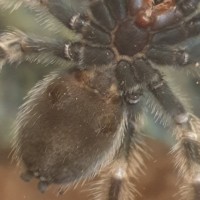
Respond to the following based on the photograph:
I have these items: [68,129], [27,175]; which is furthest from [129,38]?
[27,175]

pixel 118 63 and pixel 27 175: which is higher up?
pixel 118 63

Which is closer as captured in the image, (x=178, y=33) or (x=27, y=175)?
(x=27, y=175)

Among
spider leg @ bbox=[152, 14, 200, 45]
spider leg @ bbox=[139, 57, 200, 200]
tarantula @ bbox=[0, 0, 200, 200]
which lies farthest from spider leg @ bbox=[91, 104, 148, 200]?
spider leg @ bbox=[152, 14, 200, 45]

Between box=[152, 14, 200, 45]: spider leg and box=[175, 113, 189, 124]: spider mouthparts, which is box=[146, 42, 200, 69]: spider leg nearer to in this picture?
box=[152, 14, 200, 45]: spider leg

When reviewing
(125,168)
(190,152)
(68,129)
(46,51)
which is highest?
(46,51)

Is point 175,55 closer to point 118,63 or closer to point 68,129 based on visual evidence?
point 118,63

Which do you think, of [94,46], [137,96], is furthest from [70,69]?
[137,96]

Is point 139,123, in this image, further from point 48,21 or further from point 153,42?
point 48,21
